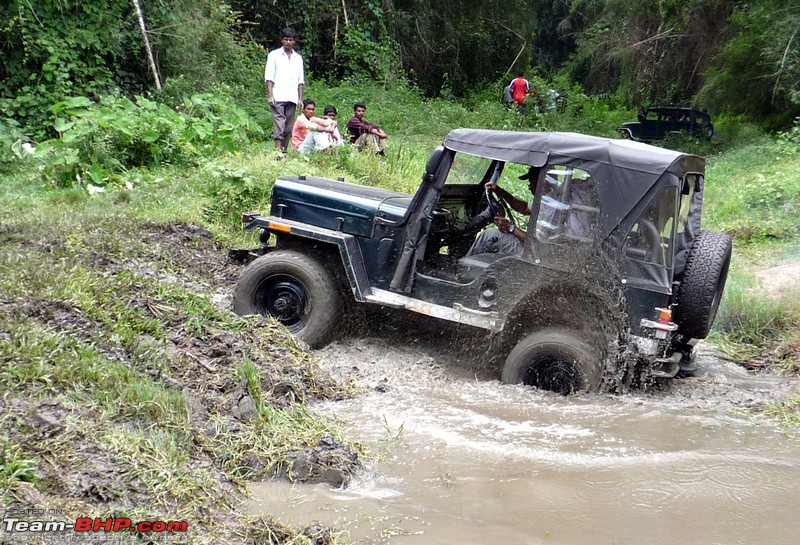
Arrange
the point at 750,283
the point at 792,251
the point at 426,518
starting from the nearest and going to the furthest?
the point at 426,518 < the point at 750,283 < the point at 792,251

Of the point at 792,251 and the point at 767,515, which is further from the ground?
the point at 792,251

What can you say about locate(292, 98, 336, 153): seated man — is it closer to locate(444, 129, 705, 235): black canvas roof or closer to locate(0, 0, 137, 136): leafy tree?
locate(0, 0, 137, 136): leafy tree

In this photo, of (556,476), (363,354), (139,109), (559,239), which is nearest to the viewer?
(556,476)

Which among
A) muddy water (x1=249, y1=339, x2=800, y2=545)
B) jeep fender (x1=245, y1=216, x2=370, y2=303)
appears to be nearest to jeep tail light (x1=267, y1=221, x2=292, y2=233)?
jeep fender (x1=245, y1=216, x2=370, y2=303)

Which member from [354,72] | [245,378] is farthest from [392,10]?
[245,378]

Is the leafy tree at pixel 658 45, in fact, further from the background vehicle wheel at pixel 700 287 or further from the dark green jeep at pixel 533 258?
the background vehicle wheel at pixel 700 287

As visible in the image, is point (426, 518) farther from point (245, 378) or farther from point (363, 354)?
point (363, 354)

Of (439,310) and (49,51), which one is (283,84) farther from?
(439,310)

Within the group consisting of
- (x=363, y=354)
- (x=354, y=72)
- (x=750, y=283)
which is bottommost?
(x=363, y=354)

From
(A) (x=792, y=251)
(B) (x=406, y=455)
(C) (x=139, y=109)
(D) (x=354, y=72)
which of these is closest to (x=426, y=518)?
(B) (x=406, y=455)

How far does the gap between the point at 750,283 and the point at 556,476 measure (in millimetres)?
4746

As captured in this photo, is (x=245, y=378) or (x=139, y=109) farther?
(x=139, y=109)

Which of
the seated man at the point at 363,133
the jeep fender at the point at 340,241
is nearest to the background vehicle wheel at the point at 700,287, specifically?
the jeep fender at the point at 340,241

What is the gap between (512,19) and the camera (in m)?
25.9
